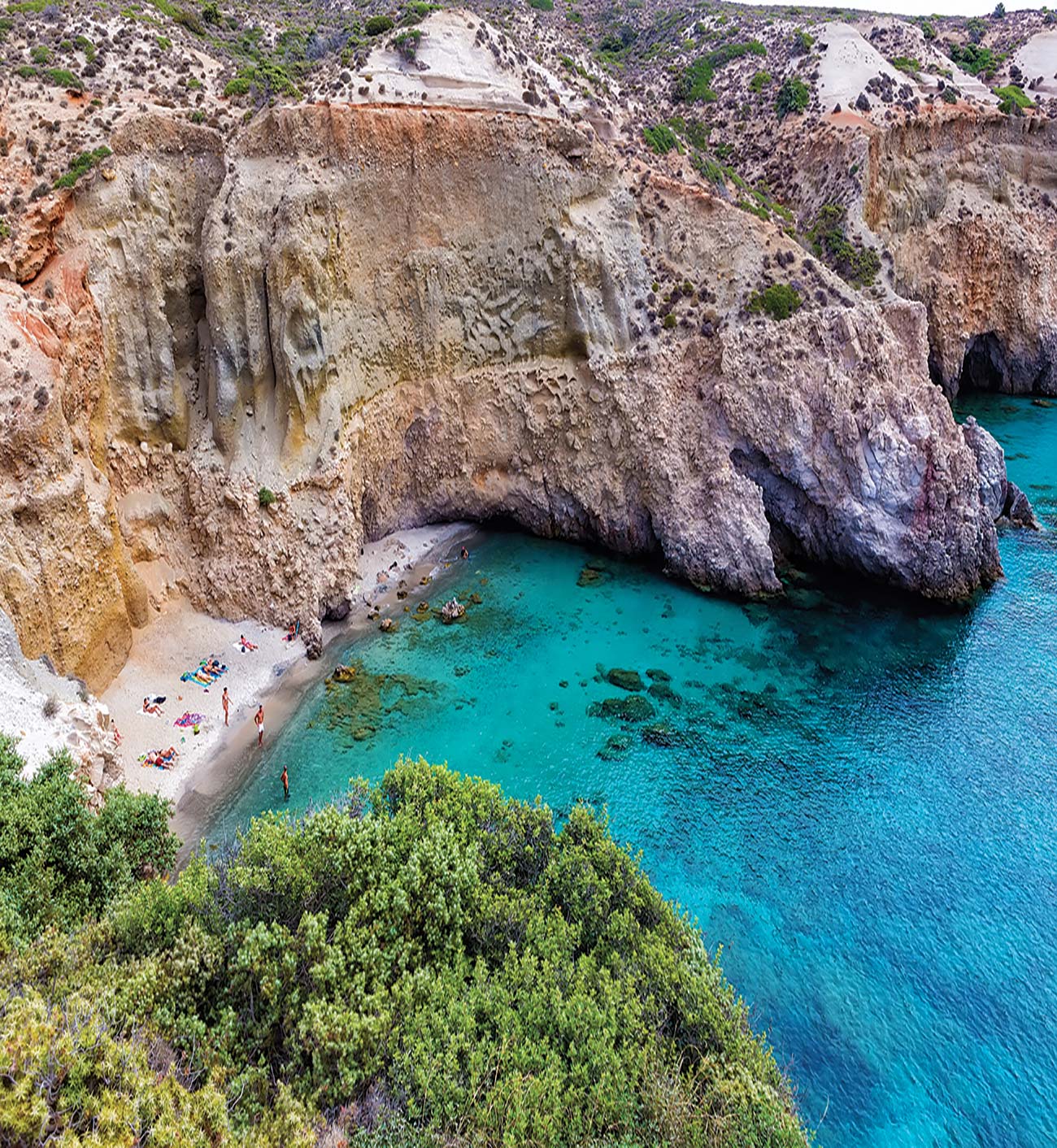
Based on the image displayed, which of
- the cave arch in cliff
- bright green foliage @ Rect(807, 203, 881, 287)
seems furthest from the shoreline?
the cave arch in cliff

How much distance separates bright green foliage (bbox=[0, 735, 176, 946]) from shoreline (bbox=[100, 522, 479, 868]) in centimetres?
582

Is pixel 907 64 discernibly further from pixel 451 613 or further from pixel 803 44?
pixel 451 613

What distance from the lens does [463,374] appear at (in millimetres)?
43625

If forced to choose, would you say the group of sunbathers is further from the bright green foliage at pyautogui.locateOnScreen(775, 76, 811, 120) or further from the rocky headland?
the bright green foliage at pyautogui.locateOnScreen(775, 76, 811, 120)

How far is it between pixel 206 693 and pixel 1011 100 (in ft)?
246

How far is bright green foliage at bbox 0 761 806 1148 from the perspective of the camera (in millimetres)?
11172

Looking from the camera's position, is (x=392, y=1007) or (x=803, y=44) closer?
(x=392, y=1007)

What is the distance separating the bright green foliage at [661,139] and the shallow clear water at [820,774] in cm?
2598

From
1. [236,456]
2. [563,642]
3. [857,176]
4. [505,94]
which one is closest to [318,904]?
[563,642]

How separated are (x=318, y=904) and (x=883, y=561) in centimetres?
3400

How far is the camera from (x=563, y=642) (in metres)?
36.9

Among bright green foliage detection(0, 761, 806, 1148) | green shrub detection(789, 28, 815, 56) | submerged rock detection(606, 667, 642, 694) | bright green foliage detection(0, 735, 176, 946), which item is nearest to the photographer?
bright green foliage detection(0, 761, 806, 1148)

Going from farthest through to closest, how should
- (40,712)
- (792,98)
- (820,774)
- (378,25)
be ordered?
(792,98)
(378,25)
(820,774)
(40,712)

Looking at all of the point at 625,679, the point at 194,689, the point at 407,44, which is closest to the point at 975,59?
the point at 407,44
